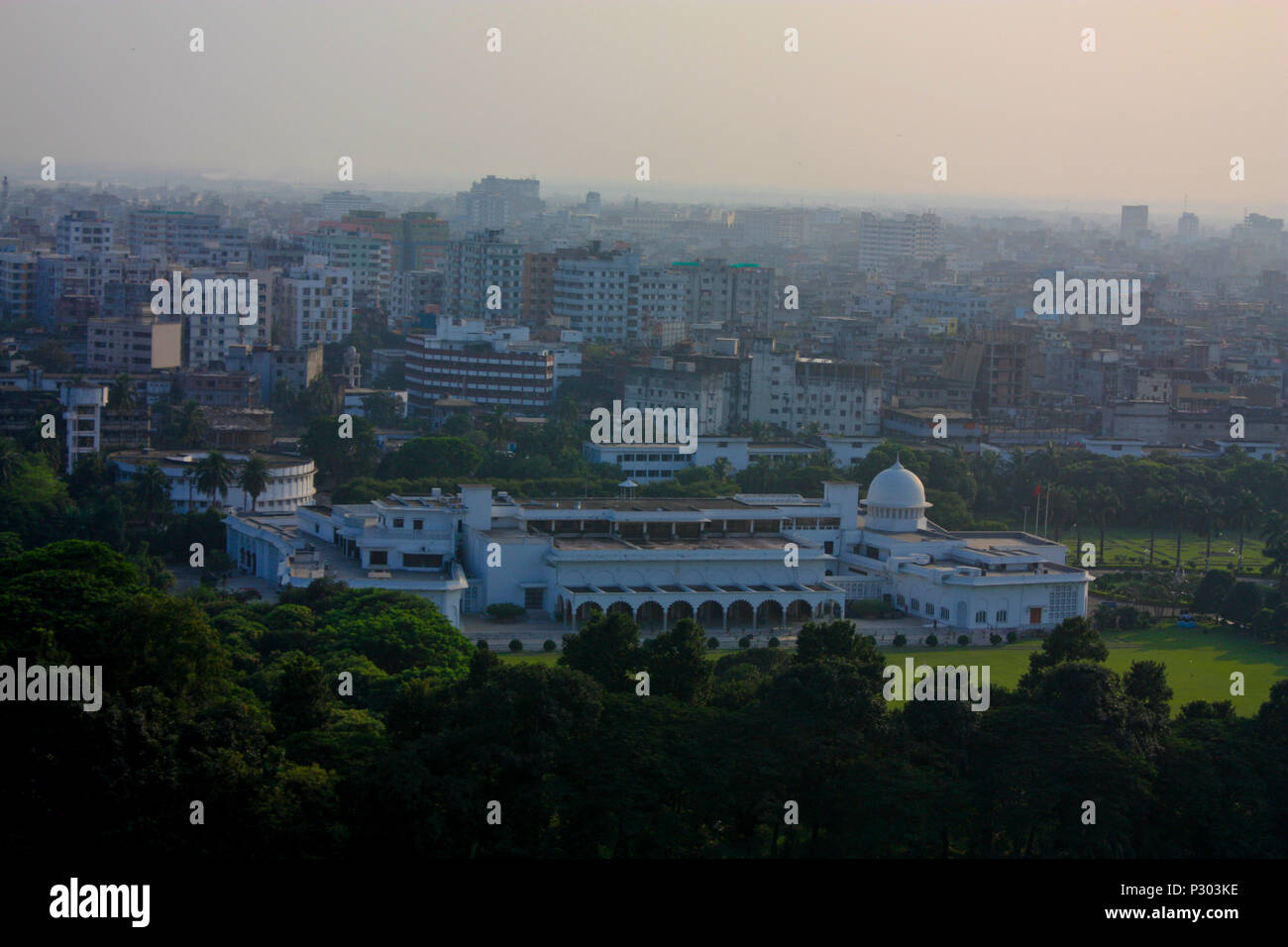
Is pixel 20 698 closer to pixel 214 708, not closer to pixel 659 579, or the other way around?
pixel 214 708

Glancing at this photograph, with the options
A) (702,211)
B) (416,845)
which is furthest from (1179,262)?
(416,845)

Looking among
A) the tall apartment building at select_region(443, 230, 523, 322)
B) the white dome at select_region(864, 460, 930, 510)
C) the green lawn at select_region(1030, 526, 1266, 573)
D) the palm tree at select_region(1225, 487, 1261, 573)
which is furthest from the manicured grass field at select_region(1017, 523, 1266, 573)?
the tall apartment building at select_region(443, 230, 523, 322)

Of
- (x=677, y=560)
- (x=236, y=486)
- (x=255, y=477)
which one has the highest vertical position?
(x=255, y=477)
